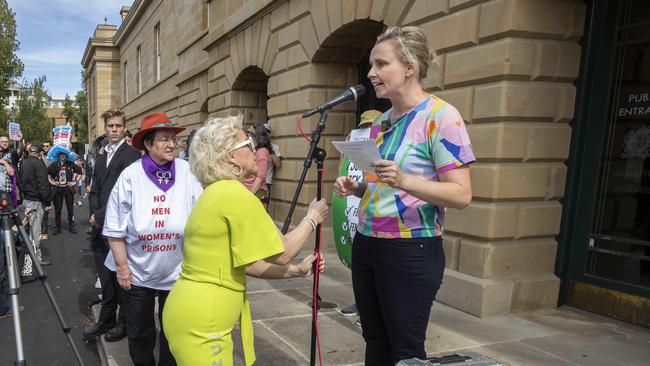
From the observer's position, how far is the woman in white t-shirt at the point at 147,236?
294 cm

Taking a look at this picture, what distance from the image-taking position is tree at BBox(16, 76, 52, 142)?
143 ft

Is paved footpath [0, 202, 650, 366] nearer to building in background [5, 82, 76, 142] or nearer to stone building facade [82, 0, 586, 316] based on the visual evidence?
stone building facade [82, 0, 586, 316]

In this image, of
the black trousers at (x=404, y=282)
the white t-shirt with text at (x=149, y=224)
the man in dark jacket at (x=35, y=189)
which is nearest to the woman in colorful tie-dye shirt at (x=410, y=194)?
the black trousers at (x=404, y=282)

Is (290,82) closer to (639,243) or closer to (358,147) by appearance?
(639,243)

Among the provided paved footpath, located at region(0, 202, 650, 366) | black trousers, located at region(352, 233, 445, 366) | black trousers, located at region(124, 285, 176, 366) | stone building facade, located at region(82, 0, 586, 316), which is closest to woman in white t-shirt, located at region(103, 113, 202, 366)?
black trousers, located at region(124, 285, 176, 366)

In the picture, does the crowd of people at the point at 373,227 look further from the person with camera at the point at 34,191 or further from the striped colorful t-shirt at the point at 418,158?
the person with camera at the point at 34,191

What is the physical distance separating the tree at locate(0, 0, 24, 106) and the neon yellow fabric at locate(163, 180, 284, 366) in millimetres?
33243

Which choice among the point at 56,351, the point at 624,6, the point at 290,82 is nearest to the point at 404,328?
the point at 56,351

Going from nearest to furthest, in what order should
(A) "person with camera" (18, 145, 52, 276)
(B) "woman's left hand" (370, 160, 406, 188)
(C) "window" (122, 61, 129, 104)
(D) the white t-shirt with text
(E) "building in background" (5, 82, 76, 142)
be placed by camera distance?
(B) "woman's left hand" (370, 160, 406, 188) < (D) the white t-shirt with text < (A) "person with camera" (18, 145, 52, 276) < (E) "building in background" (5, 82, 76, 142) < (C) "window" (122, 61, 129, 104)

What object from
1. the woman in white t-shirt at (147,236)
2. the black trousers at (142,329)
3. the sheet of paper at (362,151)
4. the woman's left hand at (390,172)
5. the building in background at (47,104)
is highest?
the building in background at (47,104)

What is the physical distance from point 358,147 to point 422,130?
12.5 inches

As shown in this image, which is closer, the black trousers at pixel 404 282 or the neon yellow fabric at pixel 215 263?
the neon yellow fabric at pixel 215 263

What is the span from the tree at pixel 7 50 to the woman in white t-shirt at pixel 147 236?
31861mm

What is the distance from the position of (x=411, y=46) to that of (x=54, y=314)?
5.04 metres
